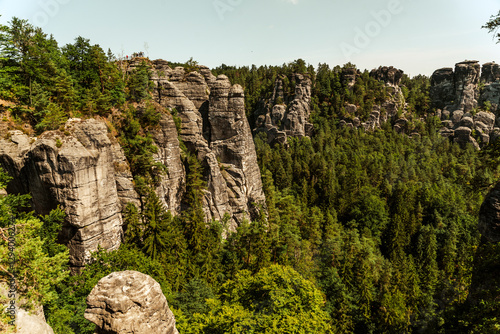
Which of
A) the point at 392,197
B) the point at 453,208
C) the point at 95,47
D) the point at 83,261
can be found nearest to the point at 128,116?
the point at 95,47

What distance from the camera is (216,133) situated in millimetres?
43469

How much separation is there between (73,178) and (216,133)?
24.9m

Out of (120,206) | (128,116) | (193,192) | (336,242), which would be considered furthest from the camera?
(336,242)

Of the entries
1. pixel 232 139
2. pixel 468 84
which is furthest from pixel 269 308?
pixel 468 84

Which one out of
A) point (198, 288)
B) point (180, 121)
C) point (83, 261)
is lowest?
point (198, 288)

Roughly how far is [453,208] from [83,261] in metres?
66.8

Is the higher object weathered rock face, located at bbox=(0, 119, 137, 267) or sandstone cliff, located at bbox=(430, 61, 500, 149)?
sandstone cliff, located at bbox=(430, 61, 500, 149)

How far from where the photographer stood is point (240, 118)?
4325 cm

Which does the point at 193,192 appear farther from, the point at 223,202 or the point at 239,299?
the point at 239,299

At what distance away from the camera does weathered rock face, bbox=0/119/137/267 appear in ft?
66.6

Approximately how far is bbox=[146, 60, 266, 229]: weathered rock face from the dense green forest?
8.46 feet

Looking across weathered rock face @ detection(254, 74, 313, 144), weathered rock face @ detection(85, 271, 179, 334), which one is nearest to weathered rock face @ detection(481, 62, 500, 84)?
weathered rock face @ detection(254, 74, 313, 144)

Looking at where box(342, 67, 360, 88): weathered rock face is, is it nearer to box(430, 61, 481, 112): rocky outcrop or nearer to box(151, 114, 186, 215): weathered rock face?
box(430, 61, 481, 112): rocky outcrop

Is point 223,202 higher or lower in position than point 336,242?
higher
